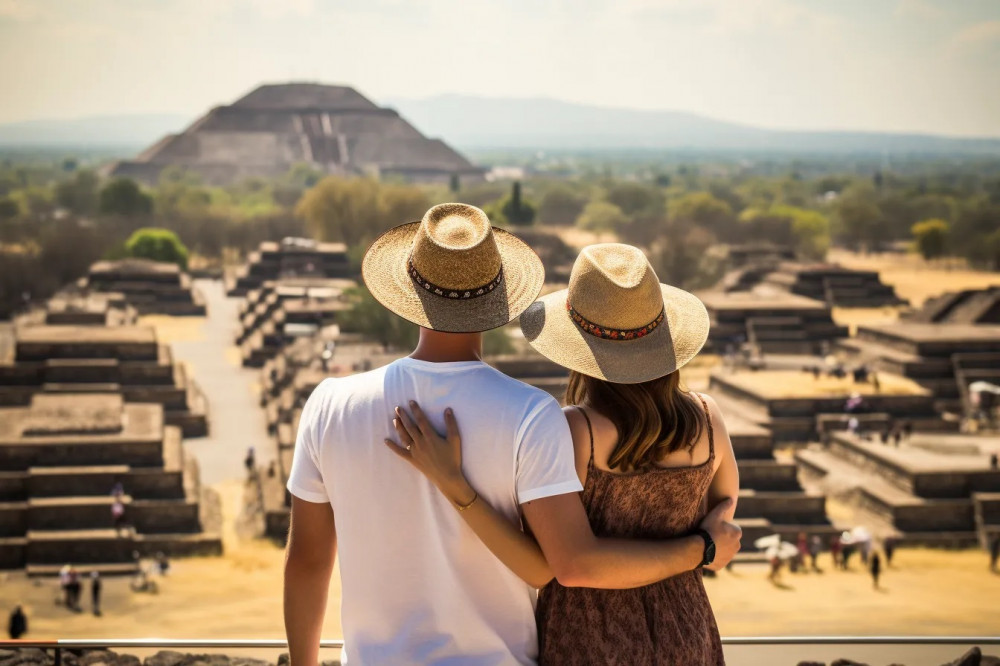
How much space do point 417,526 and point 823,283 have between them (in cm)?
3888

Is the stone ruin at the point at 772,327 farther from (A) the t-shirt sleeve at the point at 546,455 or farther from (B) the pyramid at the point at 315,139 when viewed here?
(B) the pyramid at the point at 315,139

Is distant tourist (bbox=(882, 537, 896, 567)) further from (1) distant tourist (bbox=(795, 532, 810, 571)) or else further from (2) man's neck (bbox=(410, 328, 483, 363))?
(2) man's neck (bbox=(410, 328, 483, 363))

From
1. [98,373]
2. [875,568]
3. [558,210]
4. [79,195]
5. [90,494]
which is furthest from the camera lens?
[79,195]

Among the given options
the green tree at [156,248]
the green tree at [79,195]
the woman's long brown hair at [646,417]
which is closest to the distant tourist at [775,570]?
the woman's long brown hair at [646,417]

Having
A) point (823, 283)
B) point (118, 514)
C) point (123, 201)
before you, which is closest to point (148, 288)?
point (823, 283)

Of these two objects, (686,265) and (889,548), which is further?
(686,265)

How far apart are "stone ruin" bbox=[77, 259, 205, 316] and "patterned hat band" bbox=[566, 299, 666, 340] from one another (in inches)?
1410

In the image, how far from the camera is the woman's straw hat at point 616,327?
2.20 meters

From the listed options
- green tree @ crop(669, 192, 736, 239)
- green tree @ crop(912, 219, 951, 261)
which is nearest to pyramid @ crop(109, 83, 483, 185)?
green tree @ crop(669, 192, 736, 239)

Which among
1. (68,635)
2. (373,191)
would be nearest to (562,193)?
(373,191)

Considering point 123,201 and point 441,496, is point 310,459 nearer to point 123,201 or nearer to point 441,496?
point 441,496

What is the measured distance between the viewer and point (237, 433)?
22453 millimetres

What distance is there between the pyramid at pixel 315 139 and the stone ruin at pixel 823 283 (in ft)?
236

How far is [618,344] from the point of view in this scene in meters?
2.23
